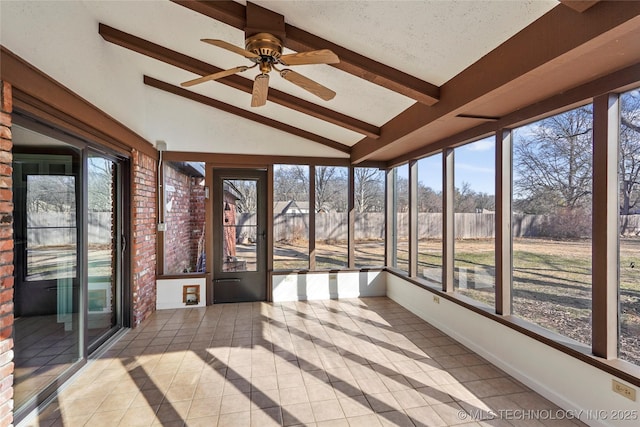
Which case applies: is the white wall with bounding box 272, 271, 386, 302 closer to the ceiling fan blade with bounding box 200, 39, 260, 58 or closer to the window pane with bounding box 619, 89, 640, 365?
the window pane with bounding box 619, 89, 640, 365

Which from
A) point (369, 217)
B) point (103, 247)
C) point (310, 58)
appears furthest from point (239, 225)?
point (310, 58)

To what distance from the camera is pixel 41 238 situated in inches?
98.4

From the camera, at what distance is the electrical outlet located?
1.79 meters

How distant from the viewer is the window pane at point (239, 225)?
4.75 m

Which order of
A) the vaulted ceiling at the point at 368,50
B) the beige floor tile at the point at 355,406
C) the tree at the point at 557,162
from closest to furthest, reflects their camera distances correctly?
the vaulted ceiling at the point at 368,50, the beige floor tile at the point at 355,406, the tree at the point at 557,162

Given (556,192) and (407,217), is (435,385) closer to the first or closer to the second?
(556,192)

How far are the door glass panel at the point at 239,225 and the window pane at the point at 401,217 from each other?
231 cm

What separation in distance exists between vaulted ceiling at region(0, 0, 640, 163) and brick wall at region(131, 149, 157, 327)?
581 mm

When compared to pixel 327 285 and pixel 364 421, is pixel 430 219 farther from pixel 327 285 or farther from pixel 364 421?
pixel 364 421

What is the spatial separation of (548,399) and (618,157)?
1.81 metres

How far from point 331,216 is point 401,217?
3.73 ft

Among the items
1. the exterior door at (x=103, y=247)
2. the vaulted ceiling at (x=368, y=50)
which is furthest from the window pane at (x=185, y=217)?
the exterior door at (x=103, y=247)

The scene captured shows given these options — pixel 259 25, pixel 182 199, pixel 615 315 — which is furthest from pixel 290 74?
pixel 182 199

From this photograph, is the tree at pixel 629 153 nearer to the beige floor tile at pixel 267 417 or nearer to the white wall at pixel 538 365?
the white wall at pixel 538 365
